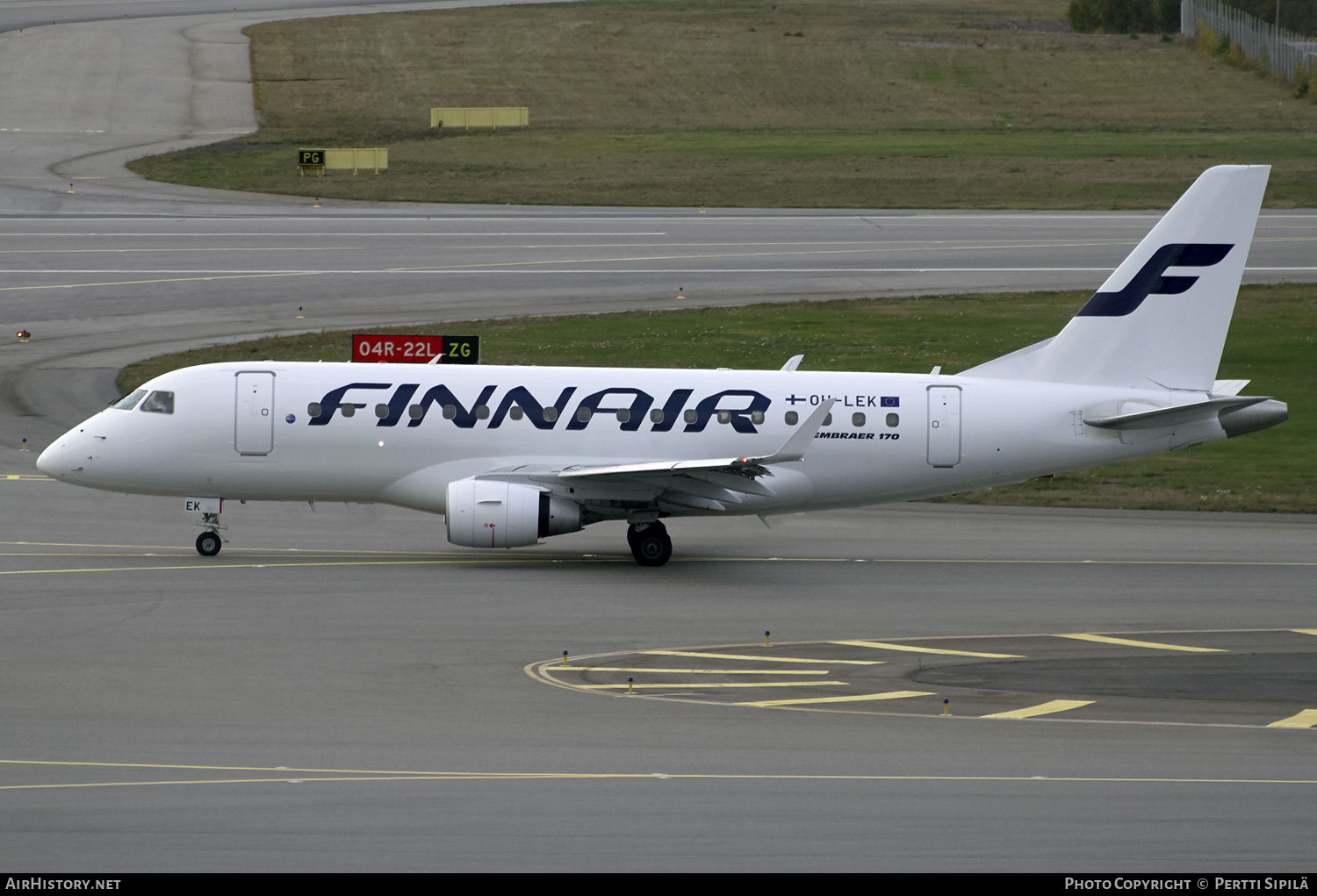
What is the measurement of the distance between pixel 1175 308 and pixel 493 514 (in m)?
15.7

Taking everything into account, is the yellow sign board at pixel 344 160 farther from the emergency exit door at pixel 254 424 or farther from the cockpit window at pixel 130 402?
the emergency exit door at pixel 254 424

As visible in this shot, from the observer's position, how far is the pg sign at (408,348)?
133ft

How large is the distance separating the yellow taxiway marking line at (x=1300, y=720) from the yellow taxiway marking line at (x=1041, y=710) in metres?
2.70

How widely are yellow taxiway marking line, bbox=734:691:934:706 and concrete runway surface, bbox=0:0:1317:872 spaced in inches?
3.4

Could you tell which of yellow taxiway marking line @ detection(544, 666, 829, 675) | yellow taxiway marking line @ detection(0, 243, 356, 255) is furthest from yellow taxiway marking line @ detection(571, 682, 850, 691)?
yellow taxiway marking line @ detection(0, 243, 356, 255)

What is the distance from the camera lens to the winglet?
3031 centimetres

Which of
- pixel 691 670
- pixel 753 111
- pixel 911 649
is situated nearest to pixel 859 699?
pixel 691 670

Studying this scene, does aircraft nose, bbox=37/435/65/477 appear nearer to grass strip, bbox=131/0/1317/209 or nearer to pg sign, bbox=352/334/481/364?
pg sign, bbox=352/334/481/364

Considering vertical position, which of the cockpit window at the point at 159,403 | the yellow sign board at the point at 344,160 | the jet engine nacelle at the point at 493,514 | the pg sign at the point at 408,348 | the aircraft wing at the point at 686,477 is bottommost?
the jet engine nacelle at the point at 493,514

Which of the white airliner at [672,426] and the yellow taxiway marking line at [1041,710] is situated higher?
the white airliner at [672,426]

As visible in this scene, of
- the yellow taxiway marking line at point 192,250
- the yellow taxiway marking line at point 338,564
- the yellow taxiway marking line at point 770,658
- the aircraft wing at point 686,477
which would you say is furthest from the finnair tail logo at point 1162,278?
the yellow taxiway marking line at point 192,250
